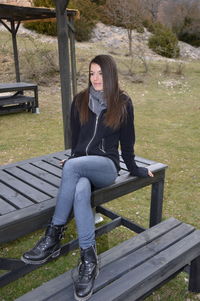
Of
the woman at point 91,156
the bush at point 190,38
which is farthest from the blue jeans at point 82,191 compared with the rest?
the bush at point 190,38

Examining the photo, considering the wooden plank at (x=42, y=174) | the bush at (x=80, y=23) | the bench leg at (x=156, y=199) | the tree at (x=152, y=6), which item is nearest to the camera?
the wooden plank at (x=42, y=174)

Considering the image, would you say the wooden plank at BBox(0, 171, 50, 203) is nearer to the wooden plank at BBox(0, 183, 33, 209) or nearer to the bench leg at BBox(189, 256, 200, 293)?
the wooden plank at BBox(0, 183, 33, 209)

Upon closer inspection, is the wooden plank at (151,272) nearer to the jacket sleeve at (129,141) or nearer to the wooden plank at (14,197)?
the jacket sleeve at (129,141)

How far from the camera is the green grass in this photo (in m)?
3.12

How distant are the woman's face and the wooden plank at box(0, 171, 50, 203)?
0.94m

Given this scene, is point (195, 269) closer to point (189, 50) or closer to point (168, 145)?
point (168, 145)

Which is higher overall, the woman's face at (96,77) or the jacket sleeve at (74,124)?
the woman's face at (96,77)

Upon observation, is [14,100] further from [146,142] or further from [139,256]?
[139,256]

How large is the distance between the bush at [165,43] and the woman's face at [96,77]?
17.8m

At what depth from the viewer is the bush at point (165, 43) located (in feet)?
62.6

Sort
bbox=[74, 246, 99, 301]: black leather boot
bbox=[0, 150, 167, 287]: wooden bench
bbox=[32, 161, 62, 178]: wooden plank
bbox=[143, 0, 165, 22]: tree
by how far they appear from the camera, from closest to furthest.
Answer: bbox=[74, 246, 99, 301]: black leather boot
bbox=[0, 150, 167, 287]: wooden bench
bbox=[32, 161, 62, 178]: wooden plank
bbox=[143, 0, 165, 22]: tree

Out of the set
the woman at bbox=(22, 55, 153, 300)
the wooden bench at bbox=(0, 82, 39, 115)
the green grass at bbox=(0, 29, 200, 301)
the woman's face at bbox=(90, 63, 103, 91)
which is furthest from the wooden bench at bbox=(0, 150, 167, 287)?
the wooden bench at bbox=(0, 82, 39, 115)

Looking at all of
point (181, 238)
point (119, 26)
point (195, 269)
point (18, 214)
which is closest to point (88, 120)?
point (18, 214)

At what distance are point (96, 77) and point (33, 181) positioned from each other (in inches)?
39.2
